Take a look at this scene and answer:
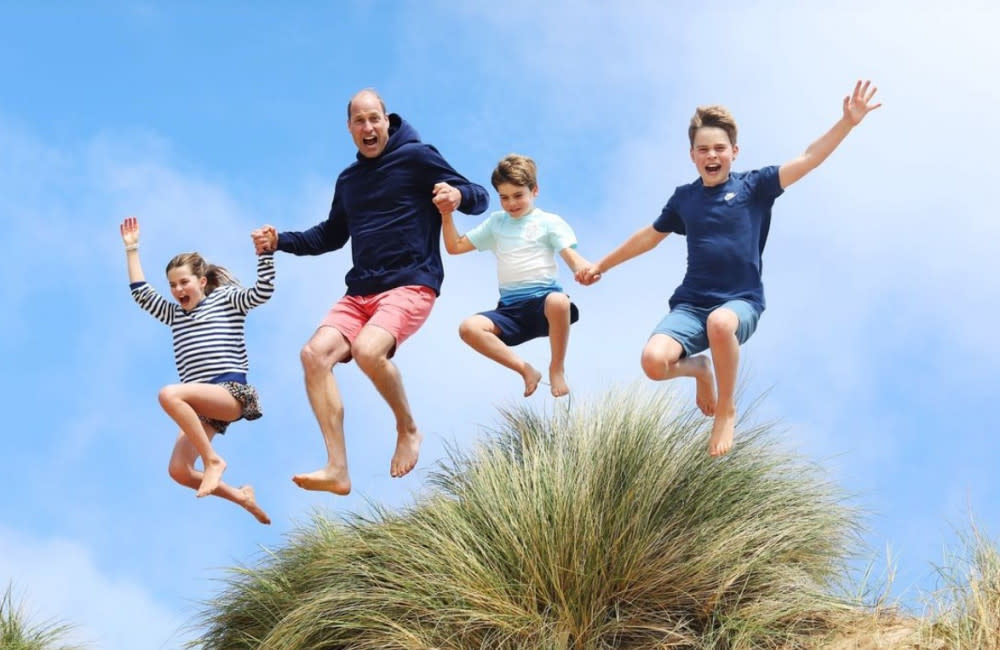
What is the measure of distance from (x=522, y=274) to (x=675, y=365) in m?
1.37

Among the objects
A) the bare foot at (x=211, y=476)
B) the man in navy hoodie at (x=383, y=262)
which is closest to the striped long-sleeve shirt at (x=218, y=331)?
the man in navy hoodie at (x=383, y=262)

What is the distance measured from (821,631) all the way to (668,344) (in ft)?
5.70

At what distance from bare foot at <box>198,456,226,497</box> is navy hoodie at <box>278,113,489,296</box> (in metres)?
1.36

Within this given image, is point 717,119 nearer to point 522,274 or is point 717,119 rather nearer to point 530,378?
point 522,274

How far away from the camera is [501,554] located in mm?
6875

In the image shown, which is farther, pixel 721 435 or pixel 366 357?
pixel 366 357

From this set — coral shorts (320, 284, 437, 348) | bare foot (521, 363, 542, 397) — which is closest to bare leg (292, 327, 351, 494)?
coral shorts (320, 284, 437, 348)

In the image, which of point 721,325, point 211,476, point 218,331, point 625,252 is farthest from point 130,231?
point 721,325

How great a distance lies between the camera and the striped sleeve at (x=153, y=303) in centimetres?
832

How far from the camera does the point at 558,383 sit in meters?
7.84

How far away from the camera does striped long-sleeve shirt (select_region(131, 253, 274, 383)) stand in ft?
26.5

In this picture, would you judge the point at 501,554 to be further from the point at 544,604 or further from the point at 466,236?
the point at 466,236

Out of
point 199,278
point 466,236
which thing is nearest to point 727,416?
point 466,236

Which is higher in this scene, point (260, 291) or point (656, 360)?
point (260, 291)
